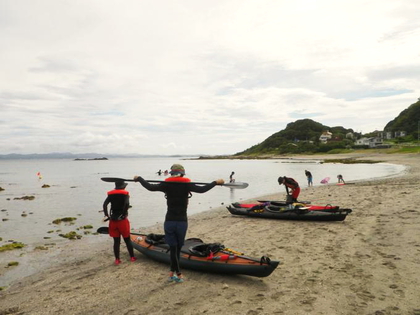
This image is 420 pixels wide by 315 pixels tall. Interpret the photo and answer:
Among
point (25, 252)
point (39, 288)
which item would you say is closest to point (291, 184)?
point (39, 288)

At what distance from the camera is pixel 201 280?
23.4ft

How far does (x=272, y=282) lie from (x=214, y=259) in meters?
1.54

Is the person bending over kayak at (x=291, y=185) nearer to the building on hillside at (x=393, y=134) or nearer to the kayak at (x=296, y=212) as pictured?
the kayak at (x=296, y=212)

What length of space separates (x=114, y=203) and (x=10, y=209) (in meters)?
20.5

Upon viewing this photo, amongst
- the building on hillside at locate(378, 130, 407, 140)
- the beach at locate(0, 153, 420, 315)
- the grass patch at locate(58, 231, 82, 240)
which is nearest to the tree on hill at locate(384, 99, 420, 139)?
the building on hillside at locate(378, 130, 407, 140)


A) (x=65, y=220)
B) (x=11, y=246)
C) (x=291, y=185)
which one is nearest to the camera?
(x=11, y=246)

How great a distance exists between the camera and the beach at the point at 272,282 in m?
5.64

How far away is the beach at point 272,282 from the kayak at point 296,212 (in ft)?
4.02

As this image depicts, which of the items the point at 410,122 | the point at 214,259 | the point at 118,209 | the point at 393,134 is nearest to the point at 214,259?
the point at 214,259

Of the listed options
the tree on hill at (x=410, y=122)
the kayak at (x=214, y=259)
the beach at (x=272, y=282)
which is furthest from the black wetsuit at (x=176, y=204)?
the tree on hill at (x=410, y=122)

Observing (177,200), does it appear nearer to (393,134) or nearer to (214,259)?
(214,259)

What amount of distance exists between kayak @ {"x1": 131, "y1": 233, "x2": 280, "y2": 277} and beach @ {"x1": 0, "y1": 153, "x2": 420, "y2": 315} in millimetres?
222

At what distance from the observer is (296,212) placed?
13367 mm

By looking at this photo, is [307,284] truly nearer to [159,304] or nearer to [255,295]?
[255,295]
